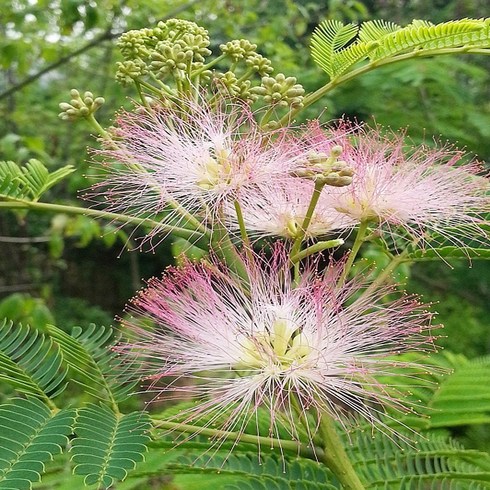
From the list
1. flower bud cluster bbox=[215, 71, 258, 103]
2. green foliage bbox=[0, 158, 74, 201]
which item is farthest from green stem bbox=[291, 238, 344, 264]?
green foliage bbox=[0, 158, 74, 201]

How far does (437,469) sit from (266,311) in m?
0.59

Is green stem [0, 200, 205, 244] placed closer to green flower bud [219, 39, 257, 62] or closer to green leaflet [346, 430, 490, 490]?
green flower bud [219, 39, 257, 62]

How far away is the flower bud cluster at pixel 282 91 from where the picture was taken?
1394mm

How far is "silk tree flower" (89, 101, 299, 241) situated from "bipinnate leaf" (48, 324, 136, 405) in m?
0.32

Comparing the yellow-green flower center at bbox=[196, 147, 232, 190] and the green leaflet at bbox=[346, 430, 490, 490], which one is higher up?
the yellow-green flower center at bbox=[196, 147, 232, 190]

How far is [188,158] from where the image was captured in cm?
148

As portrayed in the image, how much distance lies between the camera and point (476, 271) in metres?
5.49

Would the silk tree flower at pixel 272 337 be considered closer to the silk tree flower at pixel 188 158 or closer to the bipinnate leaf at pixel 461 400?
the silk tree flower at pixel 188 158

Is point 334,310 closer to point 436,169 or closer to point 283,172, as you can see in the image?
point 283,172

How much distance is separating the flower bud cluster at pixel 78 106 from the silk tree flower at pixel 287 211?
1.33 feet

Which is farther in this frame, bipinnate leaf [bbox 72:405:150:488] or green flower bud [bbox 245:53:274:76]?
green flower bud [bbox 245:53:274:76]

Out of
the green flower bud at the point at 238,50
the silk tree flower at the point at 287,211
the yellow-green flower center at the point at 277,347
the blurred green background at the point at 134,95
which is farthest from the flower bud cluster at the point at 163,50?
the blurred green background at the point at 134,95

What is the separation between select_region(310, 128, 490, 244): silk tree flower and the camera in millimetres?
1479

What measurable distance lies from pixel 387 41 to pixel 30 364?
1.04 m
